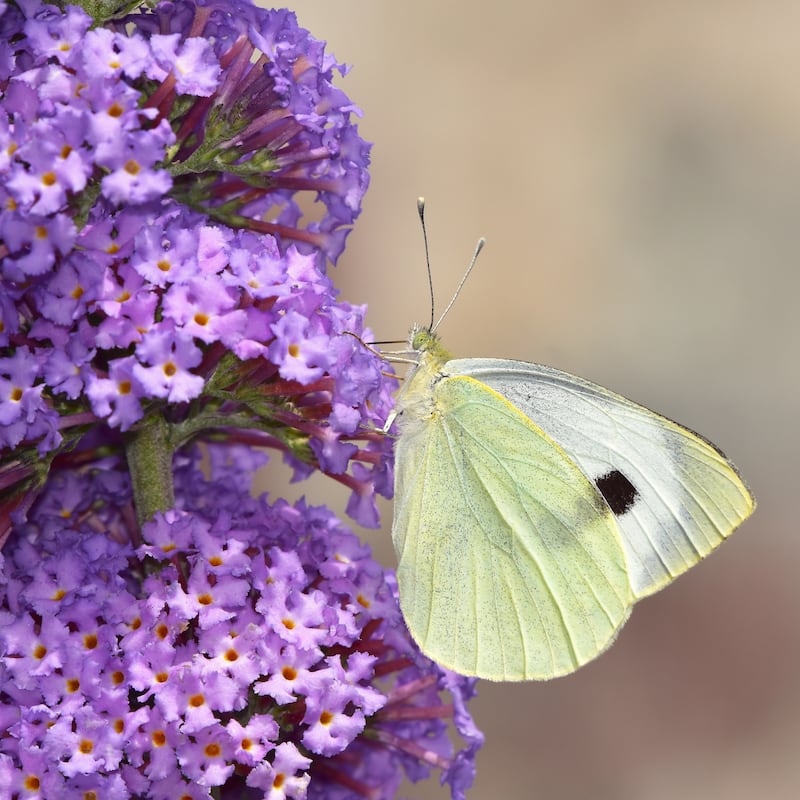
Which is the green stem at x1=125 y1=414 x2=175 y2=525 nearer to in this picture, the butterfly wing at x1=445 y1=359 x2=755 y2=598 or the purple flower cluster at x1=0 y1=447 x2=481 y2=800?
the purple flower cluster at x1=0 y1=447 x2=481 y2=800

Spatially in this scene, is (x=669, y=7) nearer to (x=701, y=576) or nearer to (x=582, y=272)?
(x=582, y=272)

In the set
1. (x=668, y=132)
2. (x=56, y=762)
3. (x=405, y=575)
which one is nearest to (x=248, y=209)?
(x=405, y=575)

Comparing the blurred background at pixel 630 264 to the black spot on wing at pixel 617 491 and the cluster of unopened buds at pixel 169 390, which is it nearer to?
the black spot on wing at pixel 617 491

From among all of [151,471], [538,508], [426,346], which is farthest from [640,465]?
[151,471]

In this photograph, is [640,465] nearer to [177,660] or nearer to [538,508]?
[538,508]

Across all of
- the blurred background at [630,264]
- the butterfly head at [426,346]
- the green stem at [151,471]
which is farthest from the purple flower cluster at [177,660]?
the blurred background at [630,264]
